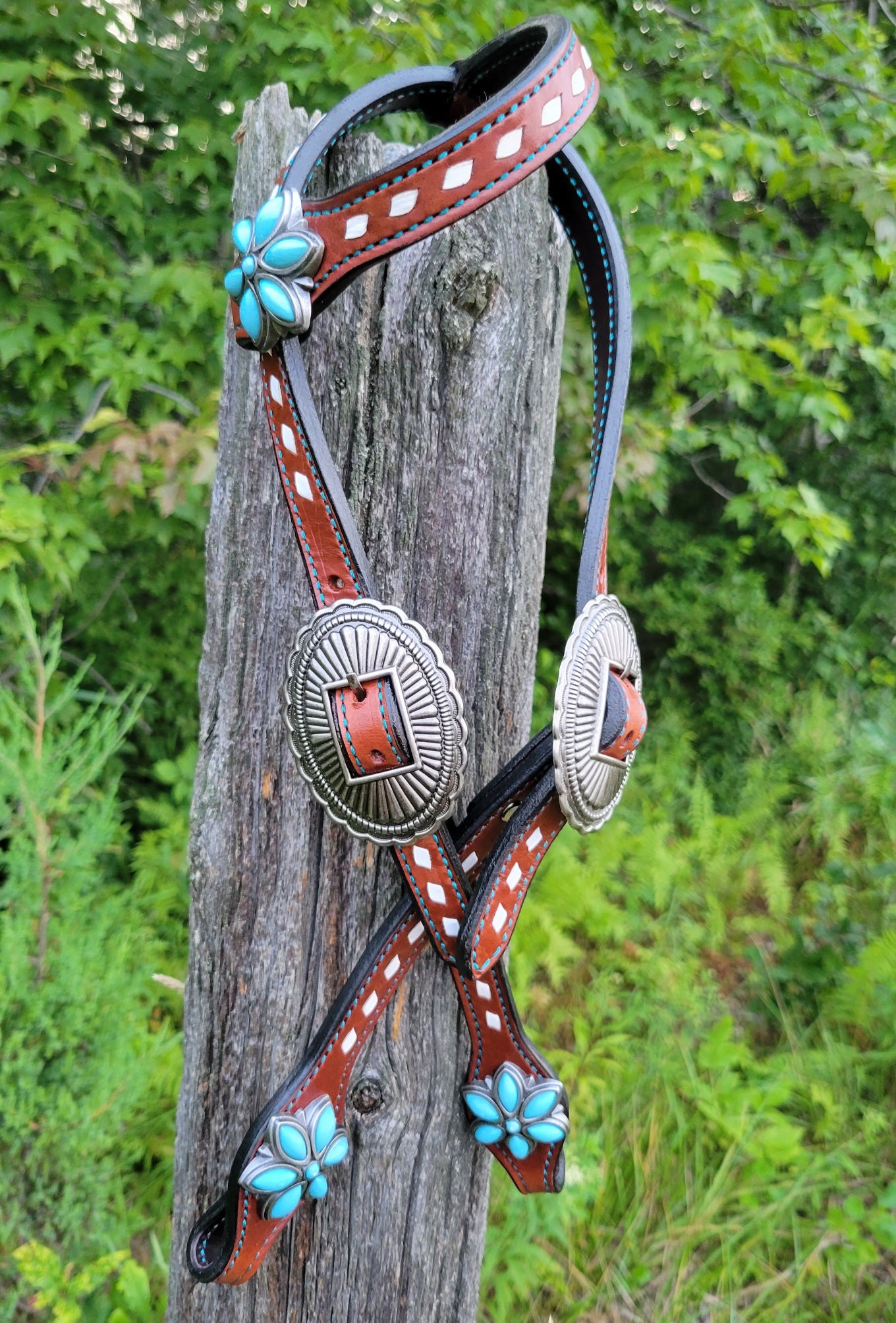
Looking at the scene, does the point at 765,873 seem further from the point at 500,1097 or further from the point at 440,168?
the point at 440,168

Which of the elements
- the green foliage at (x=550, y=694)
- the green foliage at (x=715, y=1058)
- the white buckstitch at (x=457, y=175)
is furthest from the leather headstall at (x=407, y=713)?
the green foliage at (x=715, y=1058)

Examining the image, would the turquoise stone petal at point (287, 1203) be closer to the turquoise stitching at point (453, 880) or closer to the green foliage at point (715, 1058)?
the turquoise stitching at point (453, 880)

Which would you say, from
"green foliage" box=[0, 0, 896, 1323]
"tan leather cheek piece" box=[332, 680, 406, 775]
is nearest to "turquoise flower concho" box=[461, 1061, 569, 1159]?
"tan leather cheek piece" box=[332, 680, 406, 775]

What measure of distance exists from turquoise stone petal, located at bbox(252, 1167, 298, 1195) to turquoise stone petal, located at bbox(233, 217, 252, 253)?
922 mm

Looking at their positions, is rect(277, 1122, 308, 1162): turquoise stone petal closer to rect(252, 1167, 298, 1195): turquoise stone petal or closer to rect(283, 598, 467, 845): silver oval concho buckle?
rect(252, 1167, 298, 1195): turquoise stone petal

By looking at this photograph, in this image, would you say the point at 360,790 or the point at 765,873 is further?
the point at 765,873

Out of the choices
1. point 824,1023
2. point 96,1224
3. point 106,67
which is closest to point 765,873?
point 824,1023

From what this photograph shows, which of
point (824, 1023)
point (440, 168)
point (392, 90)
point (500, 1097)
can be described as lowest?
point (824, 1023)

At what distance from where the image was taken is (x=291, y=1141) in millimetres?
839

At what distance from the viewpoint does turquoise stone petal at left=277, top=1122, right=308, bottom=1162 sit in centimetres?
84

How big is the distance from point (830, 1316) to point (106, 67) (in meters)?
4.26

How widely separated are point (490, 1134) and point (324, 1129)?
0.20 metres

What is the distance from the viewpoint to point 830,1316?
2.05 m

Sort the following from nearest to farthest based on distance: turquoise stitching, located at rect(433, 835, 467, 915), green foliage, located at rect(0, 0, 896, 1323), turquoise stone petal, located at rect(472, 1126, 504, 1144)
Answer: turquoise stitching, located at rect(433, 835, 467, 915)
turquoise stone petal, located at rect(472, 1126, 504, 1144)
green foliage, located at rect(0, 0, 896, 1323)
